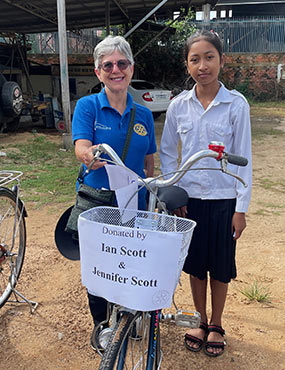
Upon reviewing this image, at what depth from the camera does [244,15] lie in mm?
23172

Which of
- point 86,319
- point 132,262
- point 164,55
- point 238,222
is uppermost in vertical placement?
point 164,55

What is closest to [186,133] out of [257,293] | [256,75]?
[257,293]

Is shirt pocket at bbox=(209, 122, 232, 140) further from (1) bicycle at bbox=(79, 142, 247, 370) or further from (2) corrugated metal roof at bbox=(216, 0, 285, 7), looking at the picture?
(2) corrugated metal roof at bbox=(216, 0, 285, 7)

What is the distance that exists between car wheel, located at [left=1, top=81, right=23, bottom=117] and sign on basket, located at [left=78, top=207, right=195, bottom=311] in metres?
7.61

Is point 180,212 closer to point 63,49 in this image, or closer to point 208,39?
point 208,39

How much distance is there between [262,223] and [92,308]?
264 cm

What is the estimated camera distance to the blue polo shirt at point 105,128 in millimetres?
1873

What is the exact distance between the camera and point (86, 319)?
257 centimetres

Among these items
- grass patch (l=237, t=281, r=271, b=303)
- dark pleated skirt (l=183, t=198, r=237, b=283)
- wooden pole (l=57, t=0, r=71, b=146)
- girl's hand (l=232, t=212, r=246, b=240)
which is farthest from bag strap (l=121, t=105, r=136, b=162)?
wooden pole (l=57, t=0, r=71, b=146)

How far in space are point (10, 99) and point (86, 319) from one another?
22.5 feet

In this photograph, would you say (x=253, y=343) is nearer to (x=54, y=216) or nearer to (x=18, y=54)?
(x=54, y=216)

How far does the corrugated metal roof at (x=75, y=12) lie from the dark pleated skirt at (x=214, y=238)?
899cm

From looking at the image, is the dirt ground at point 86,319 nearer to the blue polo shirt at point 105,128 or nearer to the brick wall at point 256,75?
the blue polo shirt at point 105,128

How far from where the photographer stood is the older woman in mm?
1817
